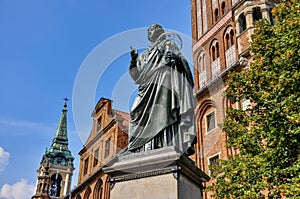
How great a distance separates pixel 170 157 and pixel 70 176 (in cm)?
5705

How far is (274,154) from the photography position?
9352 mm

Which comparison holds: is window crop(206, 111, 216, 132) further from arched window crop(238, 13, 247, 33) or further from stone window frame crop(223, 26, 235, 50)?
arched window crop(238, 13, 247, 33)

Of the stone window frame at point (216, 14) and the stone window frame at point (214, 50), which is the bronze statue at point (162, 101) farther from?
the stone window frame at point (216, 14)

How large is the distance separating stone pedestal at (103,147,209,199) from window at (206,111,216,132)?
52.3ft

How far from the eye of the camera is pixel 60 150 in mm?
64250

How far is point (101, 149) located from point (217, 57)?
39.7 feet

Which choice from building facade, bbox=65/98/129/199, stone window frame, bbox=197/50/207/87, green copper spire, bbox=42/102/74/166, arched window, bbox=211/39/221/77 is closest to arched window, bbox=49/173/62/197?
green copper spire, bbox=42/102/74/166

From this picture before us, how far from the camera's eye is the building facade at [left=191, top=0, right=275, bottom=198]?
1947 centimetres

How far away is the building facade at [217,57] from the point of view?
19.5m

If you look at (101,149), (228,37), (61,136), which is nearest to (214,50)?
(228,37)

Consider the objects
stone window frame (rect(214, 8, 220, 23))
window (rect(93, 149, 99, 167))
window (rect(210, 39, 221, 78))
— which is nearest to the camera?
window (rect(210, 39, 221, 78))

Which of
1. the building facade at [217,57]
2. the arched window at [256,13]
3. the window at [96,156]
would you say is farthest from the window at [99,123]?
the arched window at [256,13]

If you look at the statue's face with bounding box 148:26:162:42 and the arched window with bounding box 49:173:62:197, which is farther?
the arched window with bounding box 49:173:62:197

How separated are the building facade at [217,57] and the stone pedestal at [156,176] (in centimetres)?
→ 1339
